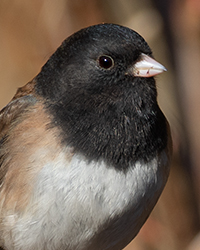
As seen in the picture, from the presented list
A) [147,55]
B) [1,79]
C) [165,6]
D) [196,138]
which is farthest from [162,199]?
[147,55]

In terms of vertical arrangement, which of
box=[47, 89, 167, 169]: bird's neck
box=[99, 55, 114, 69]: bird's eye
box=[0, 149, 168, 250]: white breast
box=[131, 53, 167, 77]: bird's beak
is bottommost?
box=[0, 149, 168, 250]: white breast

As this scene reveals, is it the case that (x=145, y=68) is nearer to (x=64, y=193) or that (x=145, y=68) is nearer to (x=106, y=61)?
→ (x=106, y=61)

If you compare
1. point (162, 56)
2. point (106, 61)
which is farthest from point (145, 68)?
point (162, 56)

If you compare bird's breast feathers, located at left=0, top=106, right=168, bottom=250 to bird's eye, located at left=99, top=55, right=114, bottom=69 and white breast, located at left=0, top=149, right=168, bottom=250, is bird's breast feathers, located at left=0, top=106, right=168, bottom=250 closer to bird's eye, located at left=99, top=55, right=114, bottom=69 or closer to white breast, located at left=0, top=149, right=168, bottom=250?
white breast, located at left=0, top=149, right=168, bottom=250

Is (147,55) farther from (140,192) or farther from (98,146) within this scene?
(140,192)

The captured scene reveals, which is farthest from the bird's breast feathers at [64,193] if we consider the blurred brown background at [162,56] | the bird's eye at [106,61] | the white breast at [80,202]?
the blurred brown background at [162,56]

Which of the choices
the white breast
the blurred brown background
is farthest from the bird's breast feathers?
the blurred brown background
